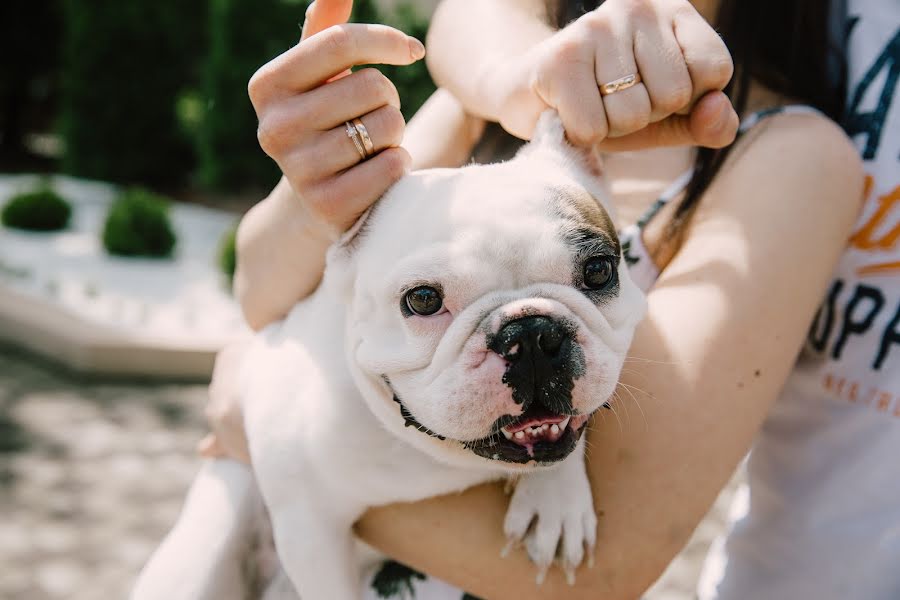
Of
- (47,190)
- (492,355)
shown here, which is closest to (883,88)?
(492,355)

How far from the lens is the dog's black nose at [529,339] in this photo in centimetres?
110

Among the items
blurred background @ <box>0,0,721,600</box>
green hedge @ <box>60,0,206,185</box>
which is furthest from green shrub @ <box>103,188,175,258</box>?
green hedge @ <box>60,0,206,185</box>

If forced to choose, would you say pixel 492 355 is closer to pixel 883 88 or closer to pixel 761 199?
pixel 761 199

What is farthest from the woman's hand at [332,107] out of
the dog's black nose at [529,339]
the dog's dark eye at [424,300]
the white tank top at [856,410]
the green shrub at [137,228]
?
the green shrub at [137,228]

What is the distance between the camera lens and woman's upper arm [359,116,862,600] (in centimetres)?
126

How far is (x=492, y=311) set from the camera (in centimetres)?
115

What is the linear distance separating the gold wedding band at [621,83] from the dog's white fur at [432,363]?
11cm

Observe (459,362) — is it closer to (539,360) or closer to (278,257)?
(539,360)

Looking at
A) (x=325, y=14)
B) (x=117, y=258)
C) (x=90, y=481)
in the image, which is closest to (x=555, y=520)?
(x=325, y=14)

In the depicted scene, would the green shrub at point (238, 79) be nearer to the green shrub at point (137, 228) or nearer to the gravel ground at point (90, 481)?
the green shrub at point (137, 228)

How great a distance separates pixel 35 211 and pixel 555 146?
8.61m

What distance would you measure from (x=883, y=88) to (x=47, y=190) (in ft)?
29.1

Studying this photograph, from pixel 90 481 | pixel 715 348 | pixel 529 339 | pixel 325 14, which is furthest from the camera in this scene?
pixel 90 481

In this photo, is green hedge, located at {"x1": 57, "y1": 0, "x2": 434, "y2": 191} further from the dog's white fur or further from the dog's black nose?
the dog's black nose
